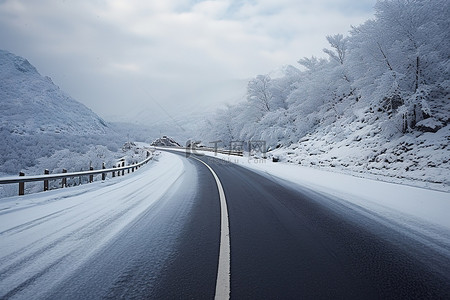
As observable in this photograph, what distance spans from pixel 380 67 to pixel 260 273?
18.6 metres

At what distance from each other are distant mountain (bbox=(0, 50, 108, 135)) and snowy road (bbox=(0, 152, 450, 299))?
4878cm

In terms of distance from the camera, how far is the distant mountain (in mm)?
47594

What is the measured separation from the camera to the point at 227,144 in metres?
46.4

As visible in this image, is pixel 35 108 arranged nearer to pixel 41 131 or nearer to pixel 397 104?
pixel 41 131

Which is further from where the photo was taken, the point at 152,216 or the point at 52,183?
the point at 52,183

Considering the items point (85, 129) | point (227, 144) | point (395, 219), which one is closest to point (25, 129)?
point (85, 129)

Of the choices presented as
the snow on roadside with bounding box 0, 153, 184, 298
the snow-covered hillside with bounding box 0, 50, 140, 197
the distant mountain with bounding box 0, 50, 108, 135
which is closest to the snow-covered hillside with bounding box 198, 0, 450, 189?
the snow on roadside with bounding box 0, 153, 184, 298

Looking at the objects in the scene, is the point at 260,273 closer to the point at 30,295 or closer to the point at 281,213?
the point at 30,295

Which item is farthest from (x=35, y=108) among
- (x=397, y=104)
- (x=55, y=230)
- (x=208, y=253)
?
(x=397, y=104)

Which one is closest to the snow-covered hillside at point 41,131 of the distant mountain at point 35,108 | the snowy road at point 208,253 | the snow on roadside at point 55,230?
A: the distant mountain at point 35,108

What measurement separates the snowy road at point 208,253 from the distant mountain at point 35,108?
48777 mm

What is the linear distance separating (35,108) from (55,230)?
7215 centimetres

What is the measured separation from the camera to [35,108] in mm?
57000

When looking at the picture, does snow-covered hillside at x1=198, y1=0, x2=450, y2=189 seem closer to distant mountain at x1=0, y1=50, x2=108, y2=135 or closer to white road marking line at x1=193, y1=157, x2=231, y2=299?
white road marking line at x1=193, y1=157, x2=231, y2=299
